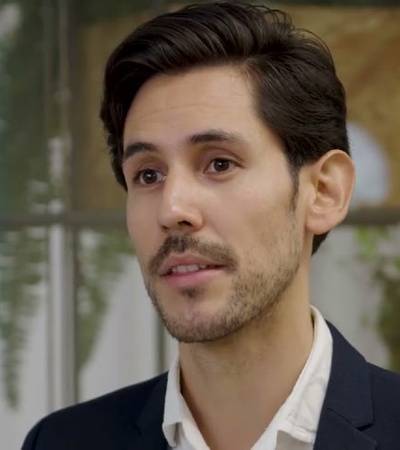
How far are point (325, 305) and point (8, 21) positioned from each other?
224 cm

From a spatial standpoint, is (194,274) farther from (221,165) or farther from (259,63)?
(259,63)

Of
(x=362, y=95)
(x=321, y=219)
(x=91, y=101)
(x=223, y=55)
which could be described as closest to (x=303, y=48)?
(x=223, y=55)

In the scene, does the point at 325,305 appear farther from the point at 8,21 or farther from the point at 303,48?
the point at 303,48

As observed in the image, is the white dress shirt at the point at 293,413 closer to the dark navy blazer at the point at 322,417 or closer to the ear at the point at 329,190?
the dark navy blazer at the point at 322,417

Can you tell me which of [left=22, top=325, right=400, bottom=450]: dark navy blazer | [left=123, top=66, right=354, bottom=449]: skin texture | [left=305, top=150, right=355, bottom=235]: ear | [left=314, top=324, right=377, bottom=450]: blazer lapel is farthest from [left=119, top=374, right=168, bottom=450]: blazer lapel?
[left=305, top=150, right=355, bottom=235]: ear

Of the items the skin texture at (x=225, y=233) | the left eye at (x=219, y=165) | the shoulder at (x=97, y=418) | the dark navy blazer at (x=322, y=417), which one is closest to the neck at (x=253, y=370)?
the skin texture at (x=225, y=233)

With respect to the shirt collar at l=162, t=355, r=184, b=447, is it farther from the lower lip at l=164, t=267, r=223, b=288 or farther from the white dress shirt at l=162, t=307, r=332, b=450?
the lower lip at l=164, t=267, r=223, b=288

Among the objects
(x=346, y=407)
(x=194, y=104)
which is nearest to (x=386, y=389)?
(x=346, y=407)

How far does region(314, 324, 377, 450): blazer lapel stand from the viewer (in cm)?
272

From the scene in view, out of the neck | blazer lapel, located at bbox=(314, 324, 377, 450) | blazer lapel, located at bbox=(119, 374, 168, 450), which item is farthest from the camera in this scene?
blazer lapel, located at bbox=(119, 374, 168, 450)

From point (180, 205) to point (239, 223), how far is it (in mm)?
127

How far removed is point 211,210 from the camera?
275cm

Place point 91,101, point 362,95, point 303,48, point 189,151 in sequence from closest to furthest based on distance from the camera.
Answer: point 189,151 < point 303,48 < point 362,95 < point 91,101

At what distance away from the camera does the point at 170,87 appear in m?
2.88
